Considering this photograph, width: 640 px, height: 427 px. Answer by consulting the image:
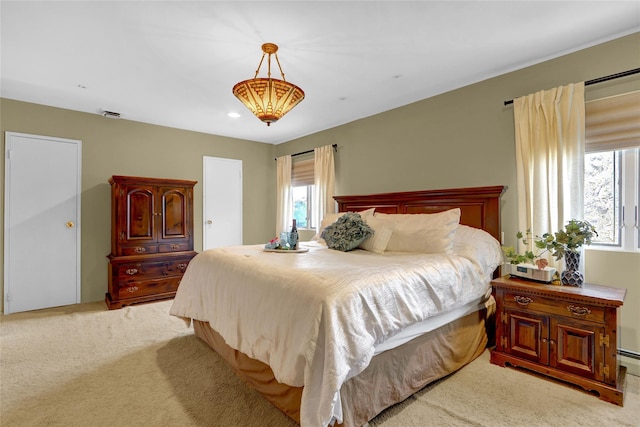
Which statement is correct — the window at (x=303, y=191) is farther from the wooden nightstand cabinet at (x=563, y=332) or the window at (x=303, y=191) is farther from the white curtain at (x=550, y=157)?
the wooden nightstand cabinet at (x=563, y=332)

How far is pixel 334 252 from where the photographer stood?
287 centimetres

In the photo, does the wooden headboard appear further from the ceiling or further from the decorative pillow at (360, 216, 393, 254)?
the ceiling

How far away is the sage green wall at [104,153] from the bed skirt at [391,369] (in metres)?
2.70

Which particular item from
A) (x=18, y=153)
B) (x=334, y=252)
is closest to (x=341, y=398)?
(x=334, y=252)

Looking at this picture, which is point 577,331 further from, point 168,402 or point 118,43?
point 118,43

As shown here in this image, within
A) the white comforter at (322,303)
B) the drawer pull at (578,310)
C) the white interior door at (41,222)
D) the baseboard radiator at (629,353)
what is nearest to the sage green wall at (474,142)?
the baseboard radiator at (629,353)

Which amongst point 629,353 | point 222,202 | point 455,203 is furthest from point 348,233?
point 222,202

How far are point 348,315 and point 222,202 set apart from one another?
4.41 m

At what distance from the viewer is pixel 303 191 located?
548 cm

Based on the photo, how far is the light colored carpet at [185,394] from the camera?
1.79 metres

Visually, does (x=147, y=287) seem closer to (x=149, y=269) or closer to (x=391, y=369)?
(x=149, y=269)

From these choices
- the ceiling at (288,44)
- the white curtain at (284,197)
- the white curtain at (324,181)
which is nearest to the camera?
the ceiling at (288,44)

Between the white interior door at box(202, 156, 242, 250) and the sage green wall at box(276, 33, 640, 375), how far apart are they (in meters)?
1.99

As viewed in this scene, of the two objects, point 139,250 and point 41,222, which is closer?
point 41,222
